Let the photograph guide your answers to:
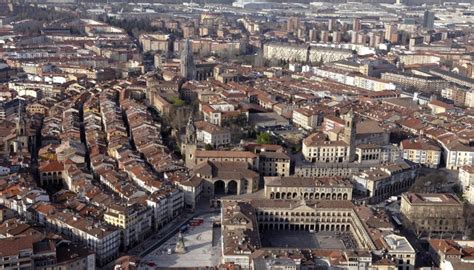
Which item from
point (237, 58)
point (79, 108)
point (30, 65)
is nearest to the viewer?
point (79, 108)

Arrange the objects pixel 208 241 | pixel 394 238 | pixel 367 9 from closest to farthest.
Result: pixel 394 238 < pixel 208 241 < pixel 367 9

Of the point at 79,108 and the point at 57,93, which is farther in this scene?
the point at 57,93

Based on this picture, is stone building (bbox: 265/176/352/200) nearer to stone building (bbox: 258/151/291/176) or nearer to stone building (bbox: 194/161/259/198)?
stone building (bbox: 194/161/259/198)

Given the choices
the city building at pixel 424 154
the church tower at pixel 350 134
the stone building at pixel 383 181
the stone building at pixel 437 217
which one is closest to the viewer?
the stone building at pixel 437 217

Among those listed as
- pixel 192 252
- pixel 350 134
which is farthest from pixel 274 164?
pixel 192 252

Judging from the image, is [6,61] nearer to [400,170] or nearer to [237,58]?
[237,58]

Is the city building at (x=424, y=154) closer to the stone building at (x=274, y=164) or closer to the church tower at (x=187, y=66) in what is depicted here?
the stone building at (x=274, y=164)

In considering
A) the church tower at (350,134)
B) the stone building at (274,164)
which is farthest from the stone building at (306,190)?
the church tower at (350,134)

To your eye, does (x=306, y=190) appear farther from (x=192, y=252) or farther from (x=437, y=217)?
(x=192, y=252)

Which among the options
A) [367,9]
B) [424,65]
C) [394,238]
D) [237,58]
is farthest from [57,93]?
[367,9]

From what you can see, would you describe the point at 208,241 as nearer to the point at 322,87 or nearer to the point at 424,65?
the point at 322,87
